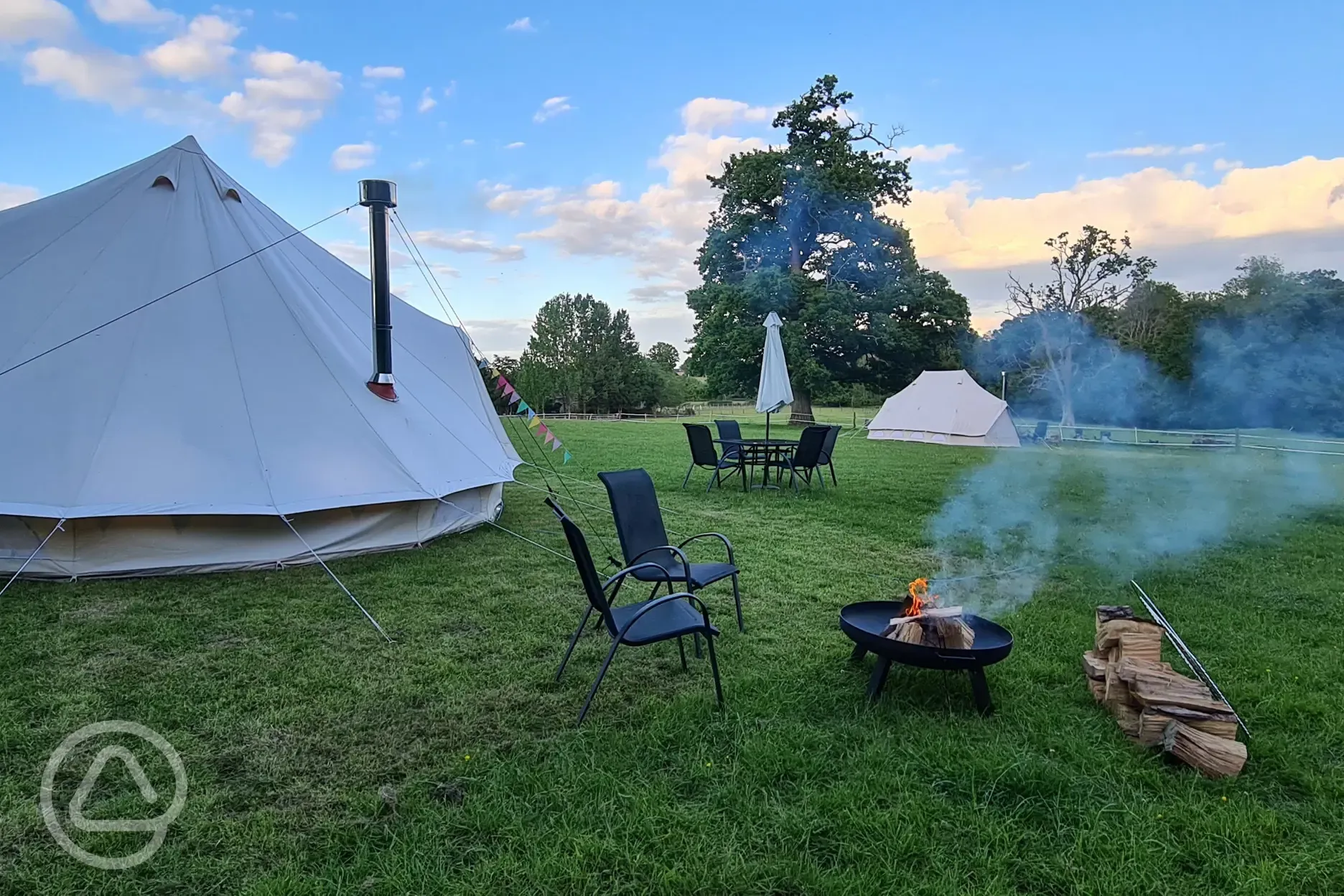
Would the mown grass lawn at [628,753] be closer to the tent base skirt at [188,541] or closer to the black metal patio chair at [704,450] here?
the tent base skirt at [188,541]

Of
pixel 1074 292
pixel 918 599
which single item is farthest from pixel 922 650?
pixel 1074 292

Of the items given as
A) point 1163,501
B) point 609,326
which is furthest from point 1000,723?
point 609,326

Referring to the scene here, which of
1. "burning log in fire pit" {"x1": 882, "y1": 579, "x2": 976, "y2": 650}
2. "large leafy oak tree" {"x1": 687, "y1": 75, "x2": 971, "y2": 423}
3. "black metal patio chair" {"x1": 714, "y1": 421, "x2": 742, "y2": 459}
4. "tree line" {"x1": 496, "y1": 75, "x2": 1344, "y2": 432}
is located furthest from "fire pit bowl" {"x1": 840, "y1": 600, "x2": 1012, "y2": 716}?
"large leafy oak tree" {"x1": 687, "y1": 75, "x2": 971, "y2": 423}

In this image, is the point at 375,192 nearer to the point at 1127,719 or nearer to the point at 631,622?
the point at 631,622

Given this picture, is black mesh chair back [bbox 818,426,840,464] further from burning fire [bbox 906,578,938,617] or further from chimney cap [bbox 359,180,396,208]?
chimney cap [bbox 359,180,396,208]

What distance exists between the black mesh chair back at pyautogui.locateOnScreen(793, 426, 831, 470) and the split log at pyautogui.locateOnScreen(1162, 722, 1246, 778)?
18.9 feet

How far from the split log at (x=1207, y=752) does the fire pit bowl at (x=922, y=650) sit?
591 millimetres

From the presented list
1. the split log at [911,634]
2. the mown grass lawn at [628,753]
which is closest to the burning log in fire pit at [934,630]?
the split log at [911,634]

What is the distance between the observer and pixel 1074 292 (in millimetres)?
12023

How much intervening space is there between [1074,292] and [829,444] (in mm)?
6674

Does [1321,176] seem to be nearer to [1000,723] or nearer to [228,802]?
[1000,723]

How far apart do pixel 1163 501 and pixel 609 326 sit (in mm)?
41374

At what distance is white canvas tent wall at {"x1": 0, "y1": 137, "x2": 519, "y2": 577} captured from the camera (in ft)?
14.0

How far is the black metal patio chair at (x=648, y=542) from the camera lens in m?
3.56
